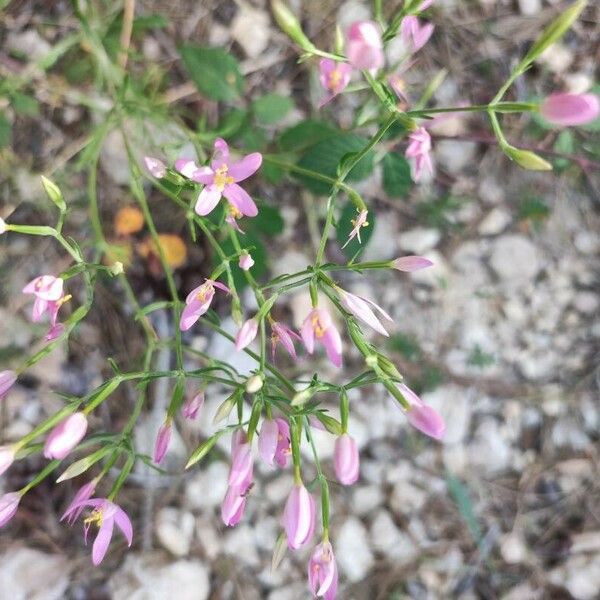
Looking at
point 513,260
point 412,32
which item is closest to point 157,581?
point 513,260

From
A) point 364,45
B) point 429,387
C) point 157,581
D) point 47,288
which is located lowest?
point 157,581

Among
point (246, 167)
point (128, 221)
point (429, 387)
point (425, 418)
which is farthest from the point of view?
point (429, 387)

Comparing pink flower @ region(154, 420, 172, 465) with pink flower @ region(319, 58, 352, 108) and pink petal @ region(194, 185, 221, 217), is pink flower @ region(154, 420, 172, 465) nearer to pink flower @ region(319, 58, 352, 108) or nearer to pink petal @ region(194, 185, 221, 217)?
pink petal @ region(194, 185, 221, 217)

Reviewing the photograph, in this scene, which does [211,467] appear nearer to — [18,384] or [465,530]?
[18,384]

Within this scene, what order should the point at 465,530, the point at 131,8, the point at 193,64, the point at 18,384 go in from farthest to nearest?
the point at 465,530 → the point at 18,384 → the point at 131,8 → the point at 193,64

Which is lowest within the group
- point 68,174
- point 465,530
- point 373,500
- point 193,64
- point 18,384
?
point 465,530

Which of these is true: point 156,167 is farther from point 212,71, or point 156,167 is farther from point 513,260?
point 513,260

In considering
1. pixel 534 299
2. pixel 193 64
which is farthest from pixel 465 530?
pixel 193 64
